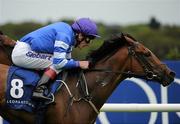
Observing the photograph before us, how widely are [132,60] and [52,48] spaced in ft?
3.19

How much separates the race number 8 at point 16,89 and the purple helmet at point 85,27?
91 cm

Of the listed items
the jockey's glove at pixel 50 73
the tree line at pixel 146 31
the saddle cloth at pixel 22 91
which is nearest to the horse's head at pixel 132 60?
the jockey's glove at pixel 50 73

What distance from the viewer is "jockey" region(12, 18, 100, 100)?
7012mm

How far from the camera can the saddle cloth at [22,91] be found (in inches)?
279

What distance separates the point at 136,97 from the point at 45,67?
13.3 feet

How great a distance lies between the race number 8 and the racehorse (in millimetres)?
126

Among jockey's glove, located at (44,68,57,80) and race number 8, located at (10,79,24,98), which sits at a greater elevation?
jockey's glove, located at (44,68,57,80)

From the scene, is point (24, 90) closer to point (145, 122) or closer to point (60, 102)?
point (60, 102)

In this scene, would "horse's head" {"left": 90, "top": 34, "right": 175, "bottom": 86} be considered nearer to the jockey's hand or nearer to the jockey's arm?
the jockey's hand

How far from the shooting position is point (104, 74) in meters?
7.39

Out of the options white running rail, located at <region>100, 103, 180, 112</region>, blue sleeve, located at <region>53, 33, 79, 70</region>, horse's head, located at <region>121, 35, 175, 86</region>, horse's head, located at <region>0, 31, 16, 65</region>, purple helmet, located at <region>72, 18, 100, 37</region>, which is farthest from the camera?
white running rail, located at <region>100, 103, 180, 112</region>

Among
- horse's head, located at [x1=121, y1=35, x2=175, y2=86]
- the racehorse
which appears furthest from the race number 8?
horse's head, located at [x1=121, y1=35, x2=175, y2=86]

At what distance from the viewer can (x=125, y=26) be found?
2413 inches

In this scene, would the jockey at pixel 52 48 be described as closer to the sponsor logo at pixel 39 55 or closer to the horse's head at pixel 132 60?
the sponsor logo at pixel 39 55
